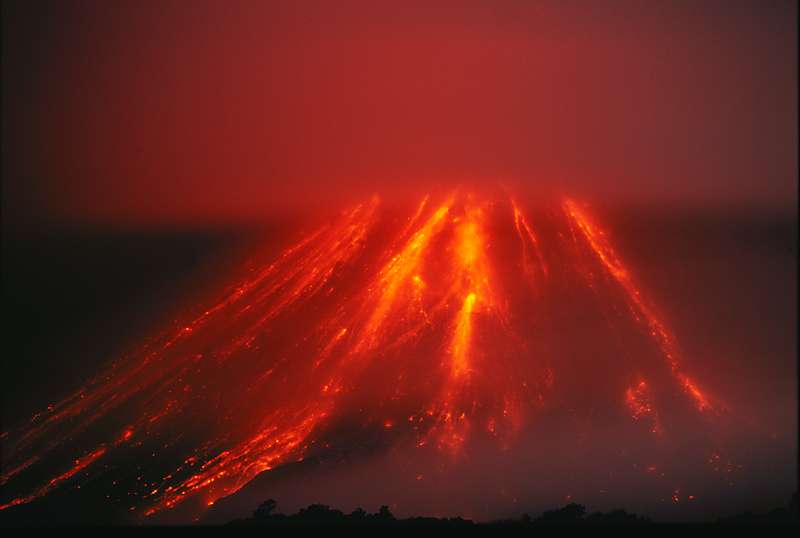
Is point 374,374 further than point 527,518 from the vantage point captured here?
Yes

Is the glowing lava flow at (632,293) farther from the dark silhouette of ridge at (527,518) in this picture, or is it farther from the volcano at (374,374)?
the dark silhouette of ridge at (527,518)

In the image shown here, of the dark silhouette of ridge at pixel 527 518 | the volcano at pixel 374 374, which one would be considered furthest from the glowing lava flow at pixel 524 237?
the dark silhouette of ridge at pixel 527 518

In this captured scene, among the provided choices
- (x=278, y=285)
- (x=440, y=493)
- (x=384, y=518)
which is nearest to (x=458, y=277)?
(x=278, y=285)

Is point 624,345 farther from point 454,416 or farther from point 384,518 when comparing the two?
point 384,518

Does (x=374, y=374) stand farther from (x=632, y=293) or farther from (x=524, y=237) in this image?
(x=632, y=293)

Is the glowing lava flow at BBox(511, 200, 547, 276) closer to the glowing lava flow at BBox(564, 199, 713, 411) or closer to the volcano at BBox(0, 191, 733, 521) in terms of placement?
the volcano at BBox(0, 191, 733, 521)

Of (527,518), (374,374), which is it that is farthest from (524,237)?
(527,518)

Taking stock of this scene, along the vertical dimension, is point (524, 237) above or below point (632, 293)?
above
